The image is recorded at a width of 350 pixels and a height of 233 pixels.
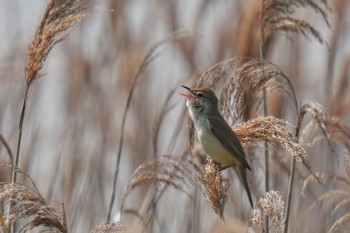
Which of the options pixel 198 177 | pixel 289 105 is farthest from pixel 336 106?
pixel 198 177

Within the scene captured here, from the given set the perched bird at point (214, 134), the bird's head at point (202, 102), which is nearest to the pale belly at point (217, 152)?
the perched bird at point (214, 134)

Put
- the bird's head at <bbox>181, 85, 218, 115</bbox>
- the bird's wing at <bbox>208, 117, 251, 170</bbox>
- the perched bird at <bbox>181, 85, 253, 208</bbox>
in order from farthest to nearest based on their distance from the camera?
1. the bird's head at <bbox>181, 85, 218, 115</bbox>
2. the perched bird at <bbox>181, 85, 253, 208</bbox>
3. the bird's wing at <bbox>208, 117, 251, 170</bbox>

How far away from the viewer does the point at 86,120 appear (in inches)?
230

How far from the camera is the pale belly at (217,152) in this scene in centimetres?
448

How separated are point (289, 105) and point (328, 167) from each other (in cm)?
58

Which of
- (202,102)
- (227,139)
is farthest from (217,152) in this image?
(202,102)

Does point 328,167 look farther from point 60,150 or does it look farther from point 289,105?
point 60,150

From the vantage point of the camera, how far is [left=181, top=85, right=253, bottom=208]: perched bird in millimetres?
4418

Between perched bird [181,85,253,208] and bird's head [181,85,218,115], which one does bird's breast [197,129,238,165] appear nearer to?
perched bird [181,85,253,208]

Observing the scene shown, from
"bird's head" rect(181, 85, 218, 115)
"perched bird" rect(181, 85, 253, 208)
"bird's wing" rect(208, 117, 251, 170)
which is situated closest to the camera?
"bird's wing" rect(208, 117, 251, 170)

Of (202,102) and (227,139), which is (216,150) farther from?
(202,102)

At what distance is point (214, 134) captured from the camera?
15.4 ft

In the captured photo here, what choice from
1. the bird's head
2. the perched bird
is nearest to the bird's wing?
the perched bird

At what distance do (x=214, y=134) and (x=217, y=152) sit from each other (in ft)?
0.72
